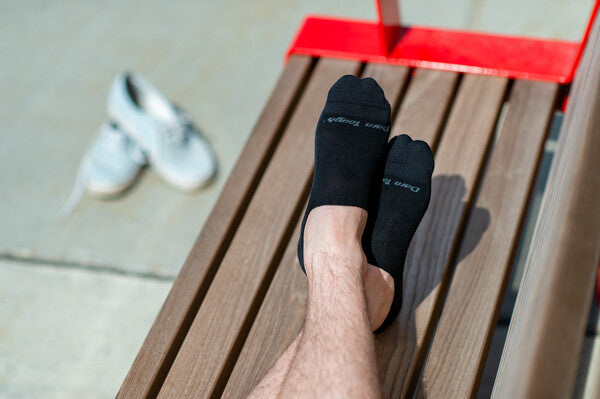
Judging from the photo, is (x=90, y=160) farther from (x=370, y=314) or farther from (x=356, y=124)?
(x=370, y=314)

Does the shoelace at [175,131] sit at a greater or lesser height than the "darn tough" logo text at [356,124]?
lesser

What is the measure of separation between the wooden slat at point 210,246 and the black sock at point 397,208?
0.30 meters

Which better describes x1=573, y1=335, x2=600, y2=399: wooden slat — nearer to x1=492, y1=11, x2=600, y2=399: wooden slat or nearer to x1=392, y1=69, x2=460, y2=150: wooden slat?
x1=392, y1=69, x2=460, y2=150: wooden slat

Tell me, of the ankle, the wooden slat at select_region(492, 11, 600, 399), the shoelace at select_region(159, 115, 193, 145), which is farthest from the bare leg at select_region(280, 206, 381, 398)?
the shoelace at select_region(159, 115, 193, 145)

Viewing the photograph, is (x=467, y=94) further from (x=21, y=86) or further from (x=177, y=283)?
(x=21, y=86)

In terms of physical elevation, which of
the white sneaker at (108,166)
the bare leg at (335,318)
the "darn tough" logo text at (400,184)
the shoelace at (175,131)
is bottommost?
the bare leg at (335,318)

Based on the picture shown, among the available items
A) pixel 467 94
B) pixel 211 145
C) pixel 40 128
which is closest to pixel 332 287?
pixel 467 94

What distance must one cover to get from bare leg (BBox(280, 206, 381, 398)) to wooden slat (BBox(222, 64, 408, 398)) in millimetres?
121

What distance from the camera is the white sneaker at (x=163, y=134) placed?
5.98 feet

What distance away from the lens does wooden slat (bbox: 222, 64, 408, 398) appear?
1094 millimetres

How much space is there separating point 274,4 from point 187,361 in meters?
1.53

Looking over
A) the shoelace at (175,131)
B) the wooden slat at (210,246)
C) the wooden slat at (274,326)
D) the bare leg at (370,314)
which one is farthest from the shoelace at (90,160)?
the bare leg at (370,314)

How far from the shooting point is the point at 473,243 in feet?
3.93

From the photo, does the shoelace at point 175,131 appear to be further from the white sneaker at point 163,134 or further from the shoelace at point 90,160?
the shoelace at point 90,160
